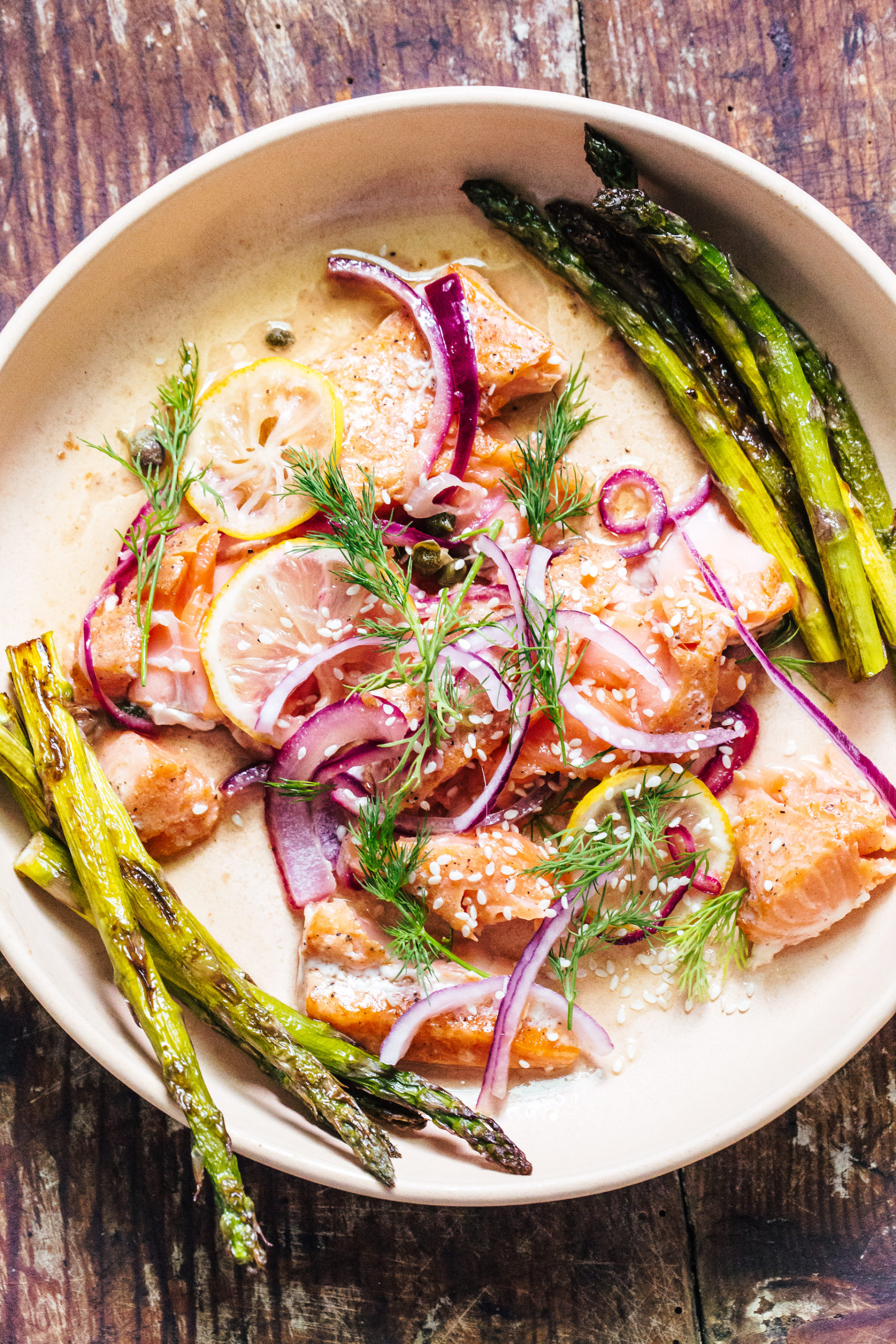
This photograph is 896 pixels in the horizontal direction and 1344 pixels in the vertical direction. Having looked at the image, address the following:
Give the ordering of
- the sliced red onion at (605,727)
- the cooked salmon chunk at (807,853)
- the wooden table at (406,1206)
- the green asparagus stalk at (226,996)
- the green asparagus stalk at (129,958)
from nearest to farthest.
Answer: the green asparagus stalk at (129,958) → the green asparagus stalk at (226,996) → the cooked salmon chunk at (807,853) → the sliced red onion at (605,727) → the wooden table at (406,1206)

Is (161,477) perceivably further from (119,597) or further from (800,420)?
(800,420)

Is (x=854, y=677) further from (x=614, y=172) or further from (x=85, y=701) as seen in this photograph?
(x=85, y=701)

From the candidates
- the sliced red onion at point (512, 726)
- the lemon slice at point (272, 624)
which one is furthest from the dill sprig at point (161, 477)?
the sliced red onion at point (512, 726)

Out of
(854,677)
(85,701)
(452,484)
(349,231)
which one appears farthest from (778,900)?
(349,231)

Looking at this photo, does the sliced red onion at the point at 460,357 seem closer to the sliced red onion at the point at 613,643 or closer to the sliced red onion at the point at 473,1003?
the sliced red onion at the point at 613,643

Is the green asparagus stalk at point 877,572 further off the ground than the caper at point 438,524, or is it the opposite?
the caper at point 438,524

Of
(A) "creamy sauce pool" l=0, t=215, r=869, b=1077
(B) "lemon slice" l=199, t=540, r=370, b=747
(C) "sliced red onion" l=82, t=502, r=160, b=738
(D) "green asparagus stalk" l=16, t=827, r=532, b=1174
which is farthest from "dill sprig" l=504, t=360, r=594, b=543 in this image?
(D) "green asparagus stalk" l=16, t=827, r=532, b=1174
